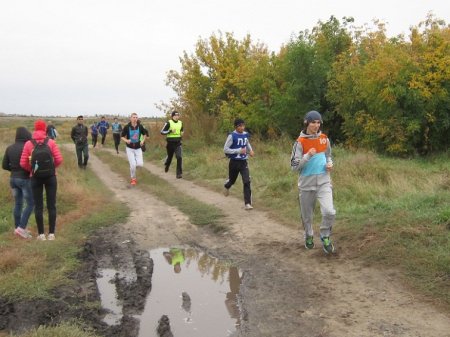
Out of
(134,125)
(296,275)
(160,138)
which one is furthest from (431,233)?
(160,138)

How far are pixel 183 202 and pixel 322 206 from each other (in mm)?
4844

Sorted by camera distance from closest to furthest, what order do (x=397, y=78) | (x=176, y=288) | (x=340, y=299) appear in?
(x=340, y=299) → (x=176, y=288) → (x=397, y=78)

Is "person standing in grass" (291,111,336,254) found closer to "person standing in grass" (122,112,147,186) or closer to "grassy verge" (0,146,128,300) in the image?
"grassy verge" (0,146,128,300)

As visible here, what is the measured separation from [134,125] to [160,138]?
1049 cm

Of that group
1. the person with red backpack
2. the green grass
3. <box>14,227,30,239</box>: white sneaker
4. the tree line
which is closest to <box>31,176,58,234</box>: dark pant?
the person with red backpack

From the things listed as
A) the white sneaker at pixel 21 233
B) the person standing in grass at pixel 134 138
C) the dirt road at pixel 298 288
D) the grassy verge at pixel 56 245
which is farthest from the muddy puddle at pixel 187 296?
the person standing in grass at pixel 134 138

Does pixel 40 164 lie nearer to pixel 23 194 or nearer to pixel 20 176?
pixel 20 176

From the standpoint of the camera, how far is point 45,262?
19.8 ft

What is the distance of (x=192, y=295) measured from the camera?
525 centimetres

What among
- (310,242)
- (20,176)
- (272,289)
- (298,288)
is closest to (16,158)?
(20,176)

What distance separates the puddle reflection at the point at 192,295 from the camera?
4.44 meters

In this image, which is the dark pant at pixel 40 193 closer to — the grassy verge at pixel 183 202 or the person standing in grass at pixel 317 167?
the grassy verge at pixel 183 202

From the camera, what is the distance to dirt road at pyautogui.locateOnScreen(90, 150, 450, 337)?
4246 mm

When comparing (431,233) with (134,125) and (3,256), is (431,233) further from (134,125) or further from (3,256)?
(134,125)
